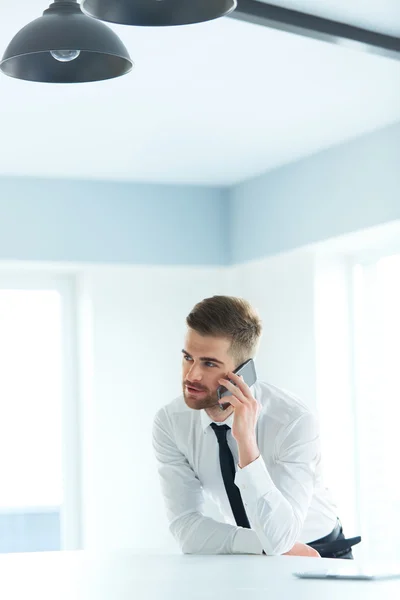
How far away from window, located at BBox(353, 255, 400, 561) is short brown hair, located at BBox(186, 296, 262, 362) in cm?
204

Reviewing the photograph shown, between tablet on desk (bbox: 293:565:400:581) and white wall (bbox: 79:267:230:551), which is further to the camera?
white wall (bbox: 79:267:230:551)

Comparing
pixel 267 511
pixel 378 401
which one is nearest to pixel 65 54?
pixel 267 511

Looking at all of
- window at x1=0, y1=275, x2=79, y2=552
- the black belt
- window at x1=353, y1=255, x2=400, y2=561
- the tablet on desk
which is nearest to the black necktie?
the black belt

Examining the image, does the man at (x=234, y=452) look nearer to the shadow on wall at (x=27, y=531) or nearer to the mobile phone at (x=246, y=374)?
the mobile phone at (x=246, y=374)

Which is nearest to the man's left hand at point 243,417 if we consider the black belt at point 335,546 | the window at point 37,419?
the black belt at point 335,546

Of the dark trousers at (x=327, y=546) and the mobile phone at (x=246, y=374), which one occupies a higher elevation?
the mobile phone at (x=246, y=374)

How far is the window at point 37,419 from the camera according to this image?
566cm

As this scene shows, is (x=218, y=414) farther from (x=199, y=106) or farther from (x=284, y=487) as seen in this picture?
(x=199, y=106)

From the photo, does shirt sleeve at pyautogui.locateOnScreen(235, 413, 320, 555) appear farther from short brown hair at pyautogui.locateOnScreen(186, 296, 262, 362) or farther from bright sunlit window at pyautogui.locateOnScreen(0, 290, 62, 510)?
bright sunlit window at pyautogui.locateOnScreen(0, 290, 62, 510)

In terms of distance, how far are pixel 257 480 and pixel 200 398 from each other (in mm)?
338

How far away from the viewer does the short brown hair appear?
2938mm

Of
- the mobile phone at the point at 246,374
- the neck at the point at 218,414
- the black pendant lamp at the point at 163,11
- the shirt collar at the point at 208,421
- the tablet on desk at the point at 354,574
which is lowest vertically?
the tablet on desk at the point at 354,574

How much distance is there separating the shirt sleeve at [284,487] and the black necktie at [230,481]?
135 mm

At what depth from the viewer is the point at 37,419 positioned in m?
5.75
